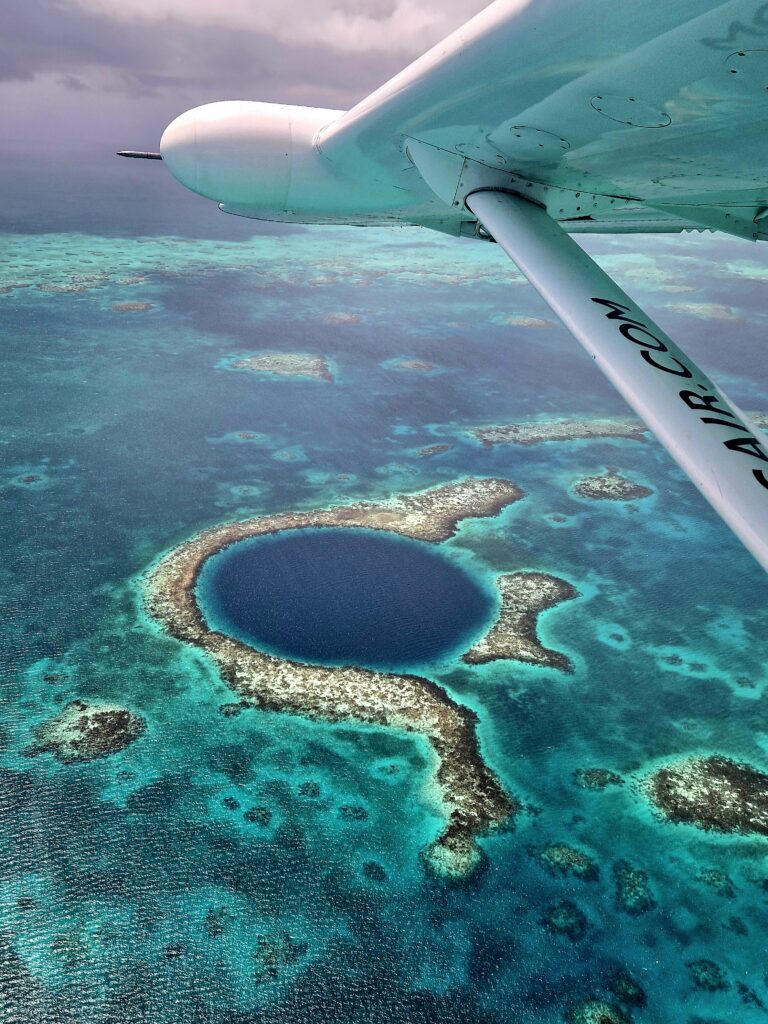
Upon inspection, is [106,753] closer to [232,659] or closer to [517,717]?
[232,659]

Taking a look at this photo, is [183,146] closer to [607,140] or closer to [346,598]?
[607,140]

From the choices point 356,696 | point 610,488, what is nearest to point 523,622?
point 356,696

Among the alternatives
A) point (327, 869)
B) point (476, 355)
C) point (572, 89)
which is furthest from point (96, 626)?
point (476, 355)

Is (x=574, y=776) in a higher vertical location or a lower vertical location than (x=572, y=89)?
lower

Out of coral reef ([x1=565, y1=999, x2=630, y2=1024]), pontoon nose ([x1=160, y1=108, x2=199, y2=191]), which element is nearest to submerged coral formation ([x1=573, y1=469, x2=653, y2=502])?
coral reef ([x1=565, y1=999, x2=630, y2=1024])

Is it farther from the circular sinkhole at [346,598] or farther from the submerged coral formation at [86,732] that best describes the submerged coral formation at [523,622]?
the submerged coral formation at [86,732]

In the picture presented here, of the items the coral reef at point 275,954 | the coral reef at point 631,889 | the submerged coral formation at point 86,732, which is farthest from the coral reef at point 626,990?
the submerged coral formation at point 86,732
